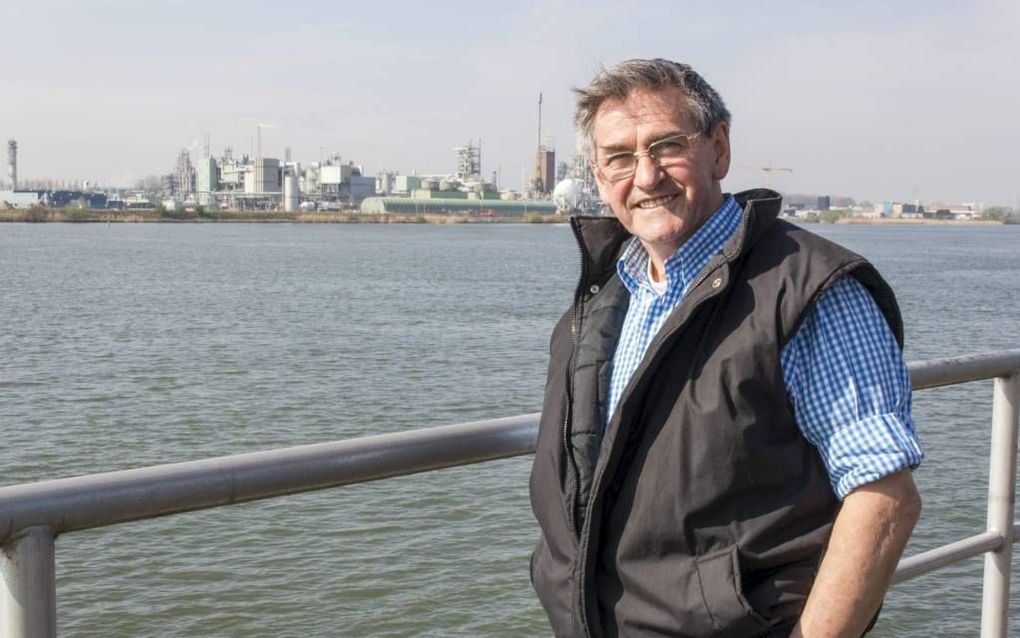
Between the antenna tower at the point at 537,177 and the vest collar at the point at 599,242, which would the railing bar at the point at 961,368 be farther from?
the antenna tower at the point at 537,177

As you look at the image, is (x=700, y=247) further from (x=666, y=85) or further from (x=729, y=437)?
(x=729, y=437)

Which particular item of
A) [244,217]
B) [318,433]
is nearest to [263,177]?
[244,217]

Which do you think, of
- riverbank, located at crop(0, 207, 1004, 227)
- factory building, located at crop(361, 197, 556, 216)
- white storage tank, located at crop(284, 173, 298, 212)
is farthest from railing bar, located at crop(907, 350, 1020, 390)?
white storage tank, located at crop(284, 173, 298, 212)

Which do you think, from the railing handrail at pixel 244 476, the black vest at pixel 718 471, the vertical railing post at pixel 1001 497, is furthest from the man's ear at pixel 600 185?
the vertical railing post at pixel 1001 497

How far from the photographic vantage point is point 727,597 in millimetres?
1681

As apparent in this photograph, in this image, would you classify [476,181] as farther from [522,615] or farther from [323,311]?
[522,615]

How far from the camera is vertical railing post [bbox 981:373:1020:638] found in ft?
9.26

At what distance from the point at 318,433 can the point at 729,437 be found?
43.2ft

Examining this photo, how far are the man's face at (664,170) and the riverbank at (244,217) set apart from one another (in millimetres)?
132921

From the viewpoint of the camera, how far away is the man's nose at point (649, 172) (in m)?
1.94

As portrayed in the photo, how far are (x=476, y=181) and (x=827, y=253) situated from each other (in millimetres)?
187489

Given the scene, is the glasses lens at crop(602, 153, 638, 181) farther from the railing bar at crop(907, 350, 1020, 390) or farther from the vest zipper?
the railing bar at crop(907, 350, 1020, 390)

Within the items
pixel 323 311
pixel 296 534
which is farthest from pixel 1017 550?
pixel 323 311

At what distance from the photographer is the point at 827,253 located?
170 cm
